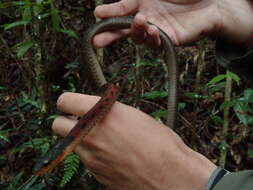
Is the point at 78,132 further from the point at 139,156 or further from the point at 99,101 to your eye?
the point at 139,156

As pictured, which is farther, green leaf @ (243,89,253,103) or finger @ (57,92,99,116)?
green leaf @ (243,89,253,103)

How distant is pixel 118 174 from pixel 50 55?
2844 mm

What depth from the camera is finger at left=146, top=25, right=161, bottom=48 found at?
7.36 feet

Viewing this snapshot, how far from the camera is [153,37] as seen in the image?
232 cm

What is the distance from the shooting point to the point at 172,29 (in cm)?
254

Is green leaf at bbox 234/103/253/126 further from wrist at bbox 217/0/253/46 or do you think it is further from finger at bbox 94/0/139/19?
finger at bbox 94/0/139/19

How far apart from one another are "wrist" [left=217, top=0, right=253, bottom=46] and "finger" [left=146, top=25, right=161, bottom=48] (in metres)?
0.52

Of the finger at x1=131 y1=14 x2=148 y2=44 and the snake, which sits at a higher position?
the finger at x1=131 y1=14 x2=148 y2=44

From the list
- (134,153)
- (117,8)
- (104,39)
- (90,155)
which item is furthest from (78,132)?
(117,8)

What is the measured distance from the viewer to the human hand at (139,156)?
55.5 inches

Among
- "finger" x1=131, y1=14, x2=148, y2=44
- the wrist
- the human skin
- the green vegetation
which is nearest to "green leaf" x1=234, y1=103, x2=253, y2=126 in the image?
the green vegetation

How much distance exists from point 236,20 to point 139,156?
1519mm

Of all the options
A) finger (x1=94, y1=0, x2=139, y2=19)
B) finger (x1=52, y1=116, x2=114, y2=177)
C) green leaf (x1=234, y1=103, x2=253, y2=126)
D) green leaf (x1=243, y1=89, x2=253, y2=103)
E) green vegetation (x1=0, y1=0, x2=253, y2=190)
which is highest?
finger (x1=94, y1=0, x2=139, y2=19)

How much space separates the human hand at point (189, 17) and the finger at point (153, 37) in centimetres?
2
